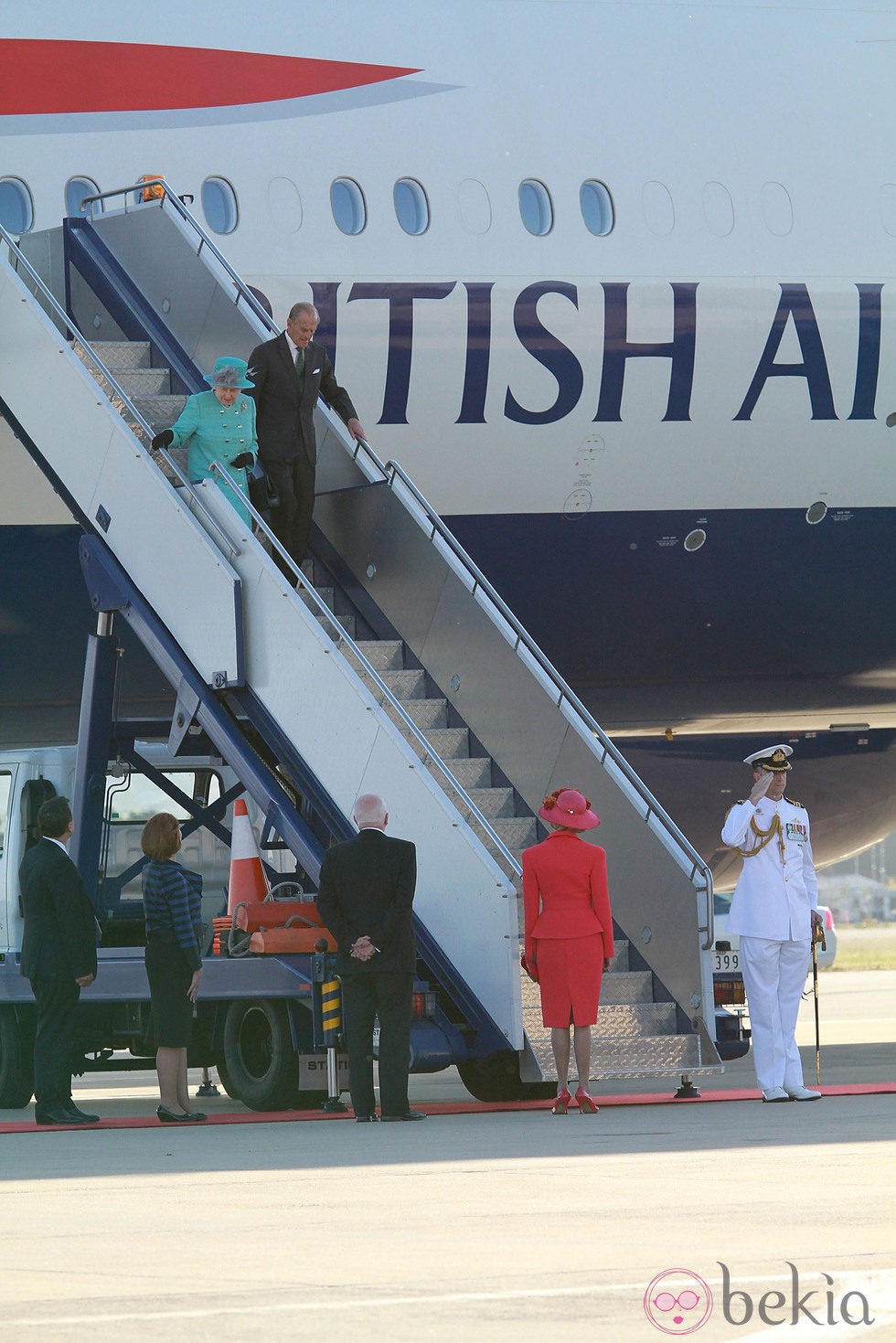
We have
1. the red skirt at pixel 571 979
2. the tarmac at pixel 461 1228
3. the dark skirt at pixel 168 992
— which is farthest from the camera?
the dark skirt at pixel 168 992

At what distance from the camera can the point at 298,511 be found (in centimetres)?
1102

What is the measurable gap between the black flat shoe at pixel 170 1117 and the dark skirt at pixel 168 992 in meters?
0.28

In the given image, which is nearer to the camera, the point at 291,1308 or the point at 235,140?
the point at 291,1308

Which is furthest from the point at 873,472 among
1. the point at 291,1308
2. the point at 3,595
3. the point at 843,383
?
the point at 291,1308

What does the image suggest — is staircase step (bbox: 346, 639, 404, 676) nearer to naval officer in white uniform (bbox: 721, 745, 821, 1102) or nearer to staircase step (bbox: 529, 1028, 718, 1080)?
naval officer in white uniform (bbox: 721, 745, 821, 1102)

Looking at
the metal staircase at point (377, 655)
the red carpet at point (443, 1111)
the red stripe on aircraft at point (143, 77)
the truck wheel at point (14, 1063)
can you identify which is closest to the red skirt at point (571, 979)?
the metal staircase at point (377, 655)

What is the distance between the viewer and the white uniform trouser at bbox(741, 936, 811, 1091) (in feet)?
33.6

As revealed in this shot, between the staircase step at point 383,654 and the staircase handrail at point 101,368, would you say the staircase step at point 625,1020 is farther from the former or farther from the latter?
the staircase handrail at point 101,368

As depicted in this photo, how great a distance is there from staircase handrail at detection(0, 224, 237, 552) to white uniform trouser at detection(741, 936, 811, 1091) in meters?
3.14

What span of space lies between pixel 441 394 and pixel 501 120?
1.71 m

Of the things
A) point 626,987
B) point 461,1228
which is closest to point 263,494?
point 626,987

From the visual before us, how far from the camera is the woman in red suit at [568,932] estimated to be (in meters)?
9.61

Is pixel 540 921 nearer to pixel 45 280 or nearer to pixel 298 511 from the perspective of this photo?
pixel 298 511

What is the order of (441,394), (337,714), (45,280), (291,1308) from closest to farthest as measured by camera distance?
(291,1308)
(337,714)
(45,280)
(441,394)
